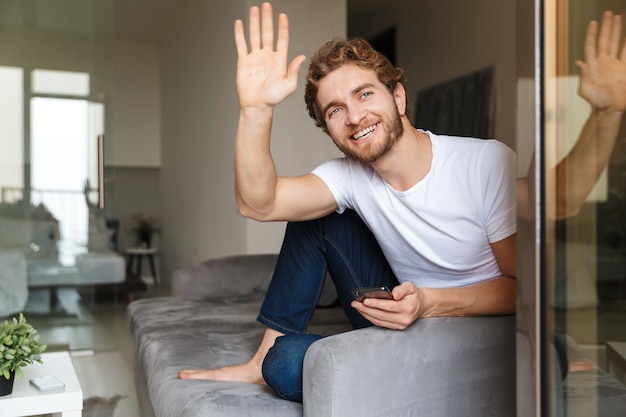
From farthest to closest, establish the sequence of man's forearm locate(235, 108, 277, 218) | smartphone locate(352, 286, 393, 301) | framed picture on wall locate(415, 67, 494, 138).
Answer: framed picture on wall locate(415, 67, 494, 138) → man's forearm locate(235, 108, 277, 218) → smartphone locate(352, 286, 393, 301)

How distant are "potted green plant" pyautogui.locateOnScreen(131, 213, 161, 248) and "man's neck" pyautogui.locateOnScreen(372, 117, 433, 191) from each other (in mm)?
6298

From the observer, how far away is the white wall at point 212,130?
404cm

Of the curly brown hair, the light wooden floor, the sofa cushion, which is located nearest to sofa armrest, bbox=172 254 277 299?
the sofa cushion

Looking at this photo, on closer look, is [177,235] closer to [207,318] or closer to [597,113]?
[207,318]

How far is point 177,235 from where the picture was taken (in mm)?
6586

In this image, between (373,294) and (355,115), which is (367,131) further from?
(373,294)

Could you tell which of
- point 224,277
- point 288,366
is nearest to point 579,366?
point 288,366

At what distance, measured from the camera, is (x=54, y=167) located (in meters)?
4.20

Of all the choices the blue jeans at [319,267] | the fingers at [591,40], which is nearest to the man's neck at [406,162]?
the blue jeans at [319,267]

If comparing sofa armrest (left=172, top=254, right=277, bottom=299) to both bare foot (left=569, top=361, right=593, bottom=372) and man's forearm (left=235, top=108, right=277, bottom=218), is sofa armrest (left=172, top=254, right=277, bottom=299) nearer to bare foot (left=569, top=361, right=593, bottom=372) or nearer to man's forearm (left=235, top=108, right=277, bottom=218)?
man's forearm (left=235, top=108, right=277, bottom=218)

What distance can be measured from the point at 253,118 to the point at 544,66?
637 mm

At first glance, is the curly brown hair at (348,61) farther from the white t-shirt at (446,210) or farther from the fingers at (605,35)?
the fingers at (605,35)

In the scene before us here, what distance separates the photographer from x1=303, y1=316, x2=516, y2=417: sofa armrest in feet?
4.12

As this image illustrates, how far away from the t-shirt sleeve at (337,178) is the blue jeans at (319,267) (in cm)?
10
